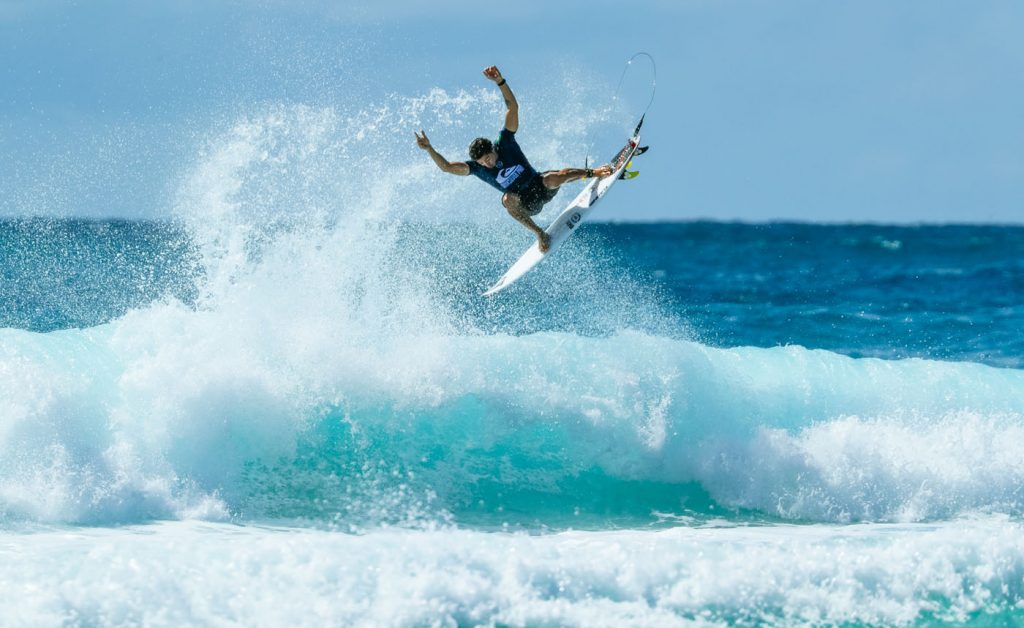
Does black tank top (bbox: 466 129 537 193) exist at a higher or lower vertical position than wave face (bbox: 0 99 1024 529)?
higher

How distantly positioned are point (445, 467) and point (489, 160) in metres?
2.84

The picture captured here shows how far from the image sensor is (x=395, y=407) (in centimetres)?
1047

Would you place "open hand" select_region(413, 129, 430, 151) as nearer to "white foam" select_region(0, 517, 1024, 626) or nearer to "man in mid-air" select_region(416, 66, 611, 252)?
"man in mid-air" select_region(416, 66, 611, 252)

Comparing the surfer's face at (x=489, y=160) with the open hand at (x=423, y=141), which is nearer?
the open hand at (x=423, y=141)

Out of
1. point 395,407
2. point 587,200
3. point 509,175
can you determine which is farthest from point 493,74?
point 395,407

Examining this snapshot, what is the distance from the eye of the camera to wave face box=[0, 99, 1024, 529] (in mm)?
9258

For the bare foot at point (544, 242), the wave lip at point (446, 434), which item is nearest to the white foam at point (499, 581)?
the wave lip at point (446, 434)

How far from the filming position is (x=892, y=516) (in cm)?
960

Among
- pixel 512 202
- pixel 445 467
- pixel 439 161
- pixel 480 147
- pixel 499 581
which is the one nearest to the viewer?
pixel 499 581

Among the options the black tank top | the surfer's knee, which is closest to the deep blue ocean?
the surfer's knee

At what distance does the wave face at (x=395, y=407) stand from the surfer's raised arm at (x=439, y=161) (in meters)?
1.02

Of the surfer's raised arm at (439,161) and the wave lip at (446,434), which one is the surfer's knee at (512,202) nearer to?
the surfer's raised arm at (439,161)

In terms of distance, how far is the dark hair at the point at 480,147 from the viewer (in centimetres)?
990

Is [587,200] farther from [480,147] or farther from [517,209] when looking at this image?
[480,147]
